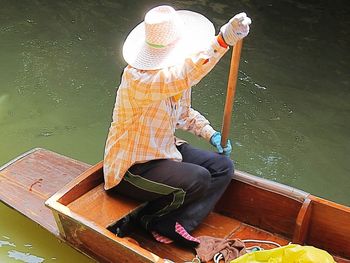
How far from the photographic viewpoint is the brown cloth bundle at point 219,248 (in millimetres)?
2414

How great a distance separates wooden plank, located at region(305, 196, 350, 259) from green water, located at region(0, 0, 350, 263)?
856 millimetres

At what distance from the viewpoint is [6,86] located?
14.1ft

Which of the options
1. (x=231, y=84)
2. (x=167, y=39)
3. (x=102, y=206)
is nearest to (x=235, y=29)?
(x=167, y=39)

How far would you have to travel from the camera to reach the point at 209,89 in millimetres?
4332

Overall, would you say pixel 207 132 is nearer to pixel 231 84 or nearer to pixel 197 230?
pixel 231 84

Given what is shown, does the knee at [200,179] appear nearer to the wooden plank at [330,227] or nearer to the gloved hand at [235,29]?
the wooden plank at [330,227]

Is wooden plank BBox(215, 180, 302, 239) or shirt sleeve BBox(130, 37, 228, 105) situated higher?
shirt sleeve BBox(130, 37, 228, 105)

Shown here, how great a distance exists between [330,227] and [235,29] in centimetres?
96

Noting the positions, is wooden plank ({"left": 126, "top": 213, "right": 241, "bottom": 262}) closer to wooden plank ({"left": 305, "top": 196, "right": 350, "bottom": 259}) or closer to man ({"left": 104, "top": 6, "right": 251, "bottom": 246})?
man ({"left": 104, "top": 6, "right": 251, "bottom": 246})

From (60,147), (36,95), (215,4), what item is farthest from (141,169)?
(215,4)

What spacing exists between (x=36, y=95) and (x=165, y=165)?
6.96 feet

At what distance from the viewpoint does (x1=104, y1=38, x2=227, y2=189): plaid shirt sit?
6.93 ft

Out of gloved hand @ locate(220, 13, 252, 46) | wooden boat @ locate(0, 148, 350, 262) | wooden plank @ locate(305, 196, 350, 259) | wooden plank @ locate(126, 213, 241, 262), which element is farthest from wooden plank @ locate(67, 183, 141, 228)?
gloved hand @ locate(220, 13, 252, 46)

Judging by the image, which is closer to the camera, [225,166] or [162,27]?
[162,27]
